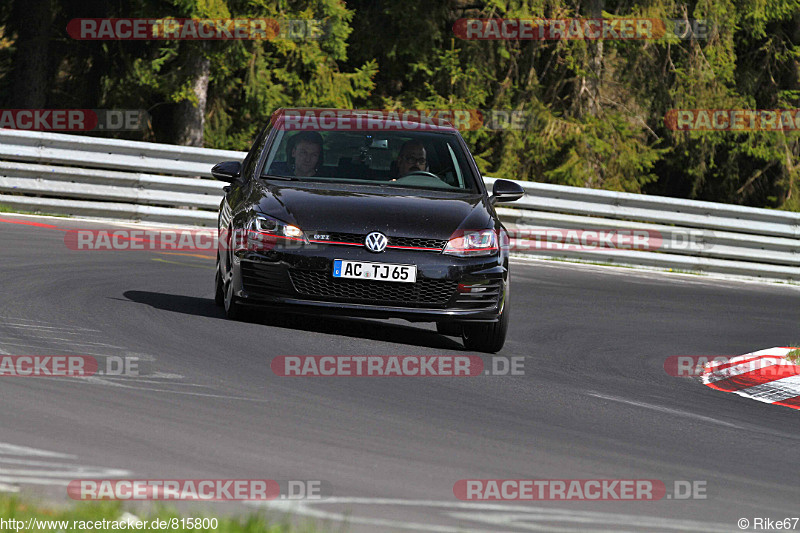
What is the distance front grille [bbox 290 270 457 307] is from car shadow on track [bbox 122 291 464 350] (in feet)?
2.27

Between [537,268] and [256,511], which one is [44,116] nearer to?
[537,268]

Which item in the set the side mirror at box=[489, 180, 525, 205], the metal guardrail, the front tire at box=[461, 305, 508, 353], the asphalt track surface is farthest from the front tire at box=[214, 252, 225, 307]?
the metal guardrail

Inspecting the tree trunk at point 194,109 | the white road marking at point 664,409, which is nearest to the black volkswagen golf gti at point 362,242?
the white road marking at point 664,409

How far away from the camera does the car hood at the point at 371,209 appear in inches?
340

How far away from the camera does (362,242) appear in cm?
855

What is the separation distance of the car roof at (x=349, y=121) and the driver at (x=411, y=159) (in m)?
0.18

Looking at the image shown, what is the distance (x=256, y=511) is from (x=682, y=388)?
5001 mm

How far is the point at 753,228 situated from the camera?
18.7m

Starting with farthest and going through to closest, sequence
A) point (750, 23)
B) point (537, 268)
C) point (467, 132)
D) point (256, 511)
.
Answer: point (750, 23) → point (467, 132) → point (537, 268) → point (256, 511)

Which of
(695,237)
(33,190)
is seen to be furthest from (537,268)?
(33,190)

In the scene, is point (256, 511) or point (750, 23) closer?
point (256, 511)

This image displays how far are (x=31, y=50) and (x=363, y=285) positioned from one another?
19.0 metres

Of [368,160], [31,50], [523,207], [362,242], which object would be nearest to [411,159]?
[368,160]

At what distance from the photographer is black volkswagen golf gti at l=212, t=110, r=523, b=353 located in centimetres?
859
